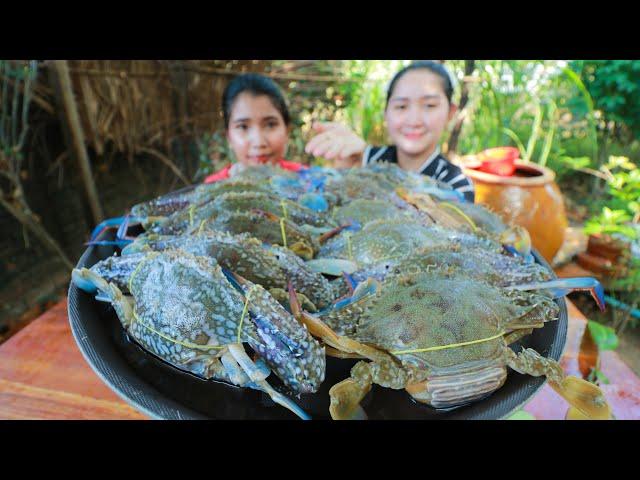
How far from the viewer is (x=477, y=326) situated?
797mm

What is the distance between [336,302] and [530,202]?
190 cm

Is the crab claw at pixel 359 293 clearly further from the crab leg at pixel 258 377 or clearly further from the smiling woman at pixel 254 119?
the smiling woman at pixel 254 119

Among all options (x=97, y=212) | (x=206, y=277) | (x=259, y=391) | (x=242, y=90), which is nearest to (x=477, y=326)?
(x=259, y=391)

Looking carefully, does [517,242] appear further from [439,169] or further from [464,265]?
[439,169]

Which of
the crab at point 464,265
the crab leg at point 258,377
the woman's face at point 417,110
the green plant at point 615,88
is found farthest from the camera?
the green plant at point 615,88

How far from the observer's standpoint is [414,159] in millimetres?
2316

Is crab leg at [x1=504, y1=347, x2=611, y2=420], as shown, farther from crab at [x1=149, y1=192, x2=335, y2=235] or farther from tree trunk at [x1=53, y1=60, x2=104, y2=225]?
tree trunk at [x1=53, y1=60, x2=104, y2=225]

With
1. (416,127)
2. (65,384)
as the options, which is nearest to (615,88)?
(416,127)

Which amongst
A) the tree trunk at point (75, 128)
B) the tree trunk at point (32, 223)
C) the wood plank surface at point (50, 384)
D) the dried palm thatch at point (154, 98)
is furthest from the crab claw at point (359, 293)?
the dried palm thatch at point (154, 98)

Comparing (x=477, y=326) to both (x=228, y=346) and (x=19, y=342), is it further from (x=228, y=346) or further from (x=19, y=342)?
(x=19, y=342)

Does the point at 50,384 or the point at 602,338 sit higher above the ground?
the point at 50,384

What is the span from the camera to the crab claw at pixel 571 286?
0.96 metres

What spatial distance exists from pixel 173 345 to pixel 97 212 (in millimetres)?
2298

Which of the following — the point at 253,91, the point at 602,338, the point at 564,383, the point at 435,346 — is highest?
the point at 253,91
